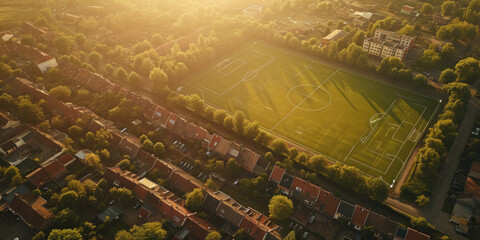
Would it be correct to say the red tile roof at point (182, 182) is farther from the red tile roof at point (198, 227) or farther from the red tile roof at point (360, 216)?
the red tile roof at point (360, 216)

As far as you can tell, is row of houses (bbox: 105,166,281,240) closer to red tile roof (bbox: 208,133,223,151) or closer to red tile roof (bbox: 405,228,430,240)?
red tile roof (bbox: 208,133,223,151)

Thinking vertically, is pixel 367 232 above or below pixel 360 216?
below

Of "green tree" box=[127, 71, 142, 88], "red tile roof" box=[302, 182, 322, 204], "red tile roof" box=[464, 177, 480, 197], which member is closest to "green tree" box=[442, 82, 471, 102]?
"red tile roof" box=[464, 177, 480, 197]

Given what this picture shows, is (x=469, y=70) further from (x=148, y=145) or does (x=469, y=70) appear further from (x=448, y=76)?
(x=148, y=145)

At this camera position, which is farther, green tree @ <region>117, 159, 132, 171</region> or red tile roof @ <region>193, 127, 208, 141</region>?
red tile roof @ <region>193, 127, 208, 141</region>

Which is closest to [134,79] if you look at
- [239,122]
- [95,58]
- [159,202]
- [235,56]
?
[95,58]

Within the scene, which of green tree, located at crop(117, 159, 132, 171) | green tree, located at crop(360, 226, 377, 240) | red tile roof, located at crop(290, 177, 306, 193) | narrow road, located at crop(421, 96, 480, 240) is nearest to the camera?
green tree, located at crop(360, 226, 377, 240)

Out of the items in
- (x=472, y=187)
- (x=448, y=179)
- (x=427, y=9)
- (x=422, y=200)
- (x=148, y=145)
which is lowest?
(x=448, y=179)

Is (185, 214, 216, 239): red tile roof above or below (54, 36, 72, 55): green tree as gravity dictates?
below
